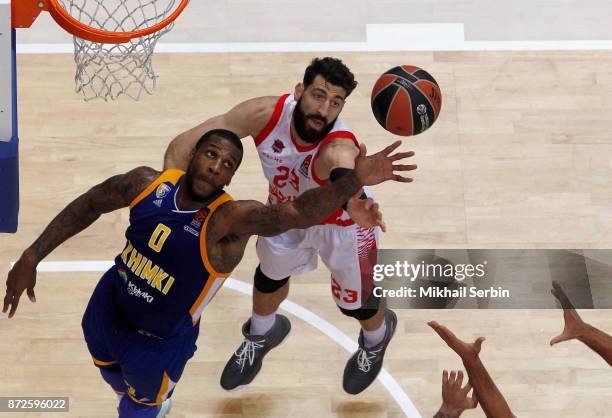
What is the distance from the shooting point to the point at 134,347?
486cm

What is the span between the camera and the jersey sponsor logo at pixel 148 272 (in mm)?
4676

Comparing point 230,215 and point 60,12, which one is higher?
point 60,12

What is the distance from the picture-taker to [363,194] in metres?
4.90

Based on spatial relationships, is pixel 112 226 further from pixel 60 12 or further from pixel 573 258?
pixel 573 258

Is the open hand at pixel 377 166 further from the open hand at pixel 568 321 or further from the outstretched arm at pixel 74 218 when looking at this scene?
the open hand at pixel 568 321

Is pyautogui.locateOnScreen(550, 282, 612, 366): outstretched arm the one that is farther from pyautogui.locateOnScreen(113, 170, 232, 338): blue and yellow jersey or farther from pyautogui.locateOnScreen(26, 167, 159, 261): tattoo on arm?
pyautogui.locateOnScreen(26, 167, 159, 261): tattoo on arm

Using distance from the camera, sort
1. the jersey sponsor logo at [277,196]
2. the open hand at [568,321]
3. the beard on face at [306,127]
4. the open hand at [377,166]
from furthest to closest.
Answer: the open hand at [568,321]
the jersey sponsor logo at [277,196]
the beard on face at [306,127]
the open hand at [377,166]

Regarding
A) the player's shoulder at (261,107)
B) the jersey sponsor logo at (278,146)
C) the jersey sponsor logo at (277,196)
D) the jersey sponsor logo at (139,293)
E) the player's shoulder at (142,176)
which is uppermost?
the player's shoulder at (261,107)

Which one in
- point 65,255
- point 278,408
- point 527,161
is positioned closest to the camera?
point 278,408

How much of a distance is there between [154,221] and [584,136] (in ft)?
11.3

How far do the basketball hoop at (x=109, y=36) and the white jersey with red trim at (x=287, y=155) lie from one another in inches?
29.2

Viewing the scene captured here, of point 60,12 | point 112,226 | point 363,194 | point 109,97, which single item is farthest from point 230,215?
point 109,97

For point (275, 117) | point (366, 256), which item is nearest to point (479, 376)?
point (366, 256)

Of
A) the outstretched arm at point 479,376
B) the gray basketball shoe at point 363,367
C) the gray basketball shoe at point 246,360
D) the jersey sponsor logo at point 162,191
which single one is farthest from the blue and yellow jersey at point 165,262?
the outstretched arm at point 479,376
